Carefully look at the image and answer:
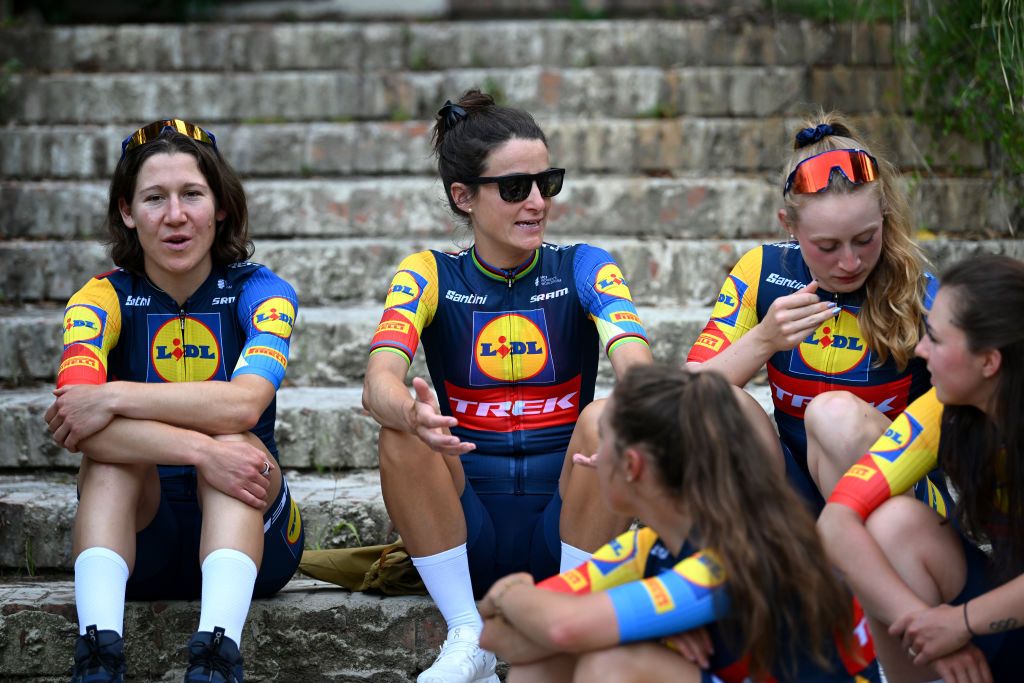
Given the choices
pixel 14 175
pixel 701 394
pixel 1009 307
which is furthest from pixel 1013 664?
pixel 14 175

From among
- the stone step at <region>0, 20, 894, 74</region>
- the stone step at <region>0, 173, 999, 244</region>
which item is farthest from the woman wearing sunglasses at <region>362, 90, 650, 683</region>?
the stone step at <region>0, 20, 894, 74</region>

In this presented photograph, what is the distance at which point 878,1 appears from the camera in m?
5.22

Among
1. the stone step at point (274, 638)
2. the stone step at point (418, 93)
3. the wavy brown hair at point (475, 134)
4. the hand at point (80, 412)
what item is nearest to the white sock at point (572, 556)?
the stone step at point (274, 638)

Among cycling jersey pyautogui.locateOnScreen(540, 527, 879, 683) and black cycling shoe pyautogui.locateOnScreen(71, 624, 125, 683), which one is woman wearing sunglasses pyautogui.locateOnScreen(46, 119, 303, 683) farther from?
cycling jersey pyautogui.locateOnScreen(540, 527, 879, 683)

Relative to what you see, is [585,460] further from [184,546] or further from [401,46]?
[401,46]

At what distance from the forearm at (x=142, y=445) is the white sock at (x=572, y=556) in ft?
2.92

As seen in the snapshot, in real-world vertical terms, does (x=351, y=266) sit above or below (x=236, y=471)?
above

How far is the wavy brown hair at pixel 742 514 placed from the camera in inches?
78.9

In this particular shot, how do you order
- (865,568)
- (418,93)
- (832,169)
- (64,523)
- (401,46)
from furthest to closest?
(401,46)
(418,93)
(64,523)
(832,169)
(865,568)

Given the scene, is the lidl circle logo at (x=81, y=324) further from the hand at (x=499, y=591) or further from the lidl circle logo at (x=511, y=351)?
the hand at (x=499, y=591)

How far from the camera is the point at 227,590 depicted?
2670mm

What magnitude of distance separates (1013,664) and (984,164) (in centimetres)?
287

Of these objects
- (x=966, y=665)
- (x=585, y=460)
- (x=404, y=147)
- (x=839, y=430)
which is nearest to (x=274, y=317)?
(x=585, y=460)

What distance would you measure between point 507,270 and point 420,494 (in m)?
0.71
